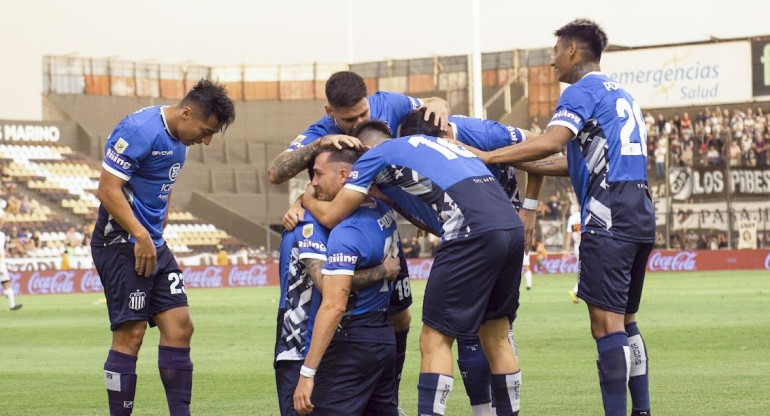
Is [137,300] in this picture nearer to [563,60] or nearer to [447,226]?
[447,226]

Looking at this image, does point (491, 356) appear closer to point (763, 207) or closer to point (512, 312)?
point (512, 312)

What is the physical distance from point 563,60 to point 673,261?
37.1m

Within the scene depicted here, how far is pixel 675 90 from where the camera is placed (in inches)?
2136

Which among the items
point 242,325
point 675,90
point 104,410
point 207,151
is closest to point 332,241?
point 104,410

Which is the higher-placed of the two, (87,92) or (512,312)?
(87,92)

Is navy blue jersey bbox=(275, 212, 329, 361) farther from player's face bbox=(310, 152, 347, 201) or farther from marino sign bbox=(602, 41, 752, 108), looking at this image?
marino sign bbox=(602, 41, 752, 108)

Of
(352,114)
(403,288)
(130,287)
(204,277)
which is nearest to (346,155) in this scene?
(352,114)

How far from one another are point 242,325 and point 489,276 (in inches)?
559

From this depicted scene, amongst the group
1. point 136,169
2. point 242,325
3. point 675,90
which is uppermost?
point 675,90

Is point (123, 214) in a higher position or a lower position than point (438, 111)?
lower

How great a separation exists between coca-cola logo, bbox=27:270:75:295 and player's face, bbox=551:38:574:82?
1325 inches

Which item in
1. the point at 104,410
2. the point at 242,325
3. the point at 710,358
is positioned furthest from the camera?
the point at 242,325

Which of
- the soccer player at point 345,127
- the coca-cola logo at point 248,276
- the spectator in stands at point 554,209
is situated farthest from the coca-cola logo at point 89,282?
the soccer player at point 345,127

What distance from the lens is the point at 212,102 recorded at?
886cm
